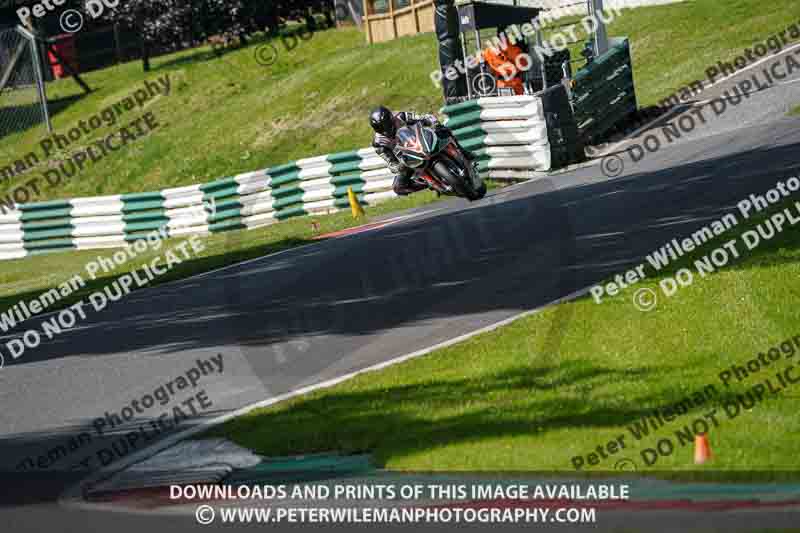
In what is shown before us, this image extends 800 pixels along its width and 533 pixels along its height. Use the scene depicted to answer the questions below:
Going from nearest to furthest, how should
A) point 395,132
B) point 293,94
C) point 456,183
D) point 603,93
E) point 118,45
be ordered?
point 395,132 < point 456,183 < point 603,93 < point 293,94 < point 118,45

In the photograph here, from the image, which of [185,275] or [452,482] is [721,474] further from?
[185,275]

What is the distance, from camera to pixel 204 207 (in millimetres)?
24953

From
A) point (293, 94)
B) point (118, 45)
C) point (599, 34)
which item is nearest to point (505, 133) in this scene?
point (599, 34)

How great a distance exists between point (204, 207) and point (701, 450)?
1953 cm

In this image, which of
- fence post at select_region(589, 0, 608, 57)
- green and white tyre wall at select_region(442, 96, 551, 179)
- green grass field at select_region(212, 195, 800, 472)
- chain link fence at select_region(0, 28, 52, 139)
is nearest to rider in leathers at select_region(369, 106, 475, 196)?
green and white tyre wall at select_region(442, 96, 551, 179)

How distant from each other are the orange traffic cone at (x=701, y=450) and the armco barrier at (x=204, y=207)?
15.7 meters

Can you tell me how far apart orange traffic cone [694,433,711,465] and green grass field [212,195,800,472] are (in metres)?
0.06

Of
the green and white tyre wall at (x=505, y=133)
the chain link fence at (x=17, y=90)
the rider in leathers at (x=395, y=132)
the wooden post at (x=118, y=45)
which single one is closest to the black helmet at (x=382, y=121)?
the rider in leathers at (x=395, y=132)

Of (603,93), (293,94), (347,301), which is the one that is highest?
(293,94)

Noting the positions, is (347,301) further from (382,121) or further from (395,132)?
(395,132)

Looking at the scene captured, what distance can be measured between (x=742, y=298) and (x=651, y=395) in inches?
81.4

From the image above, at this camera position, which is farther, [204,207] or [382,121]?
[204,207]

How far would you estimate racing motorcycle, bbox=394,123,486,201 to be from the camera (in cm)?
1521

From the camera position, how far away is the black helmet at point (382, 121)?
15094 mm
